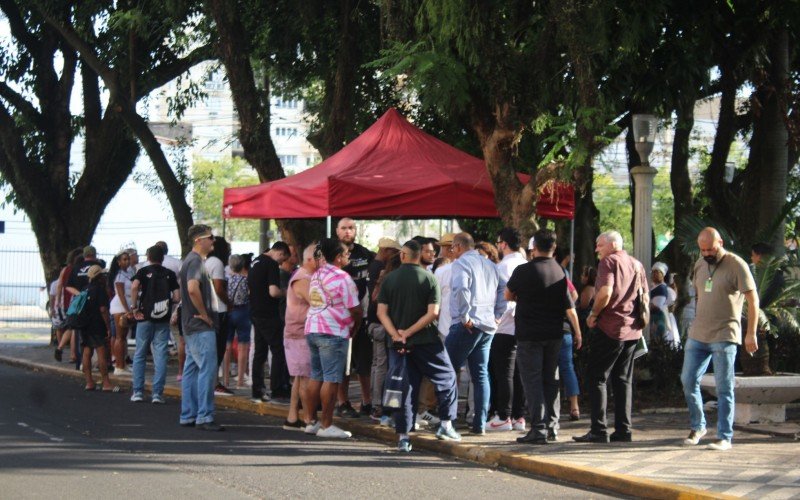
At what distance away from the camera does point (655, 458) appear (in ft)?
32.1

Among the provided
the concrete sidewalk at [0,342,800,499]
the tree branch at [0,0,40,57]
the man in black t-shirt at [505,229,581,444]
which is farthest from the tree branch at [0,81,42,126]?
the man in black t-shirt at [505,229,581,444]

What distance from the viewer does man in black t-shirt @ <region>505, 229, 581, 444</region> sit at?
34.3 feet

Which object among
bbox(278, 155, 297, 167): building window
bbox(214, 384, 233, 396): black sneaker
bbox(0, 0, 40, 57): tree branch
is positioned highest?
bbox(278, 155, 297, 167): building window

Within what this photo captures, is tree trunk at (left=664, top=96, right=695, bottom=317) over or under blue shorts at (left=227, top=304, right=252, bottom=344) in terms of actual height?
over

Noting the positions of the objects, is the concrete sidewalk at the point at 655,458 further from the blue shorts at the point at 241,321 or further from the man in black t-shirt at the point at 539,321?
the blue shorts at the point at 241,321

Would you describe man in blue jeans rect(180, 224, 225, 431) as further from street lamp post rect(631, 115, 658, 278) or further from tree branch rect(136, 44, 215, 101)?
tree branch rect(136, 44, 215, 101)

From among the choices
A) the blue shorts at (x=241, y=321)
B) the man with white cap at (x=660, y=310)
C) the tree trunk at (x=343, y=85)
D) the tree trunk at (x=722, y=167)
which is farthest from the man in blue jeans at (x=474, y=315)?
the tree trunk at (x=722, y=167)

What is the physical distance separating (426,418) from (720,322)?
11.6 feet

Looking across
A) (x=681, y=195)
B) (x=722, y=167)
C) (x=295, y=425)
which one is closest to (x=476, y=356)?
(x=295, y=425)

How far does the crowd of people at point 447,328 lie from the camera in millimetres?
10367

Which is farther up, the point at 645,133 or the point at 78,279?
the point at 645,133

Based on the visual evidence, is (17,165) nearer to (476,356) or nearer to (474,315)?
(476,356)

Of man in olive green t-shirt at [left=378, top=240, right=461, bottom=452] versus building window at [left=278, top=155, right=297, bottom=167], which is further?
building window at [left=278, top=155, right=297, bottom=167]

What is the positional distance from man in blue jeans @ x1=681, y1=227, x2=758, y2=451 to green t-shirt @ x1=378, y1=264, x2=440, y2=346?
7.68ft
